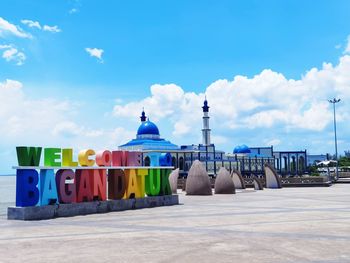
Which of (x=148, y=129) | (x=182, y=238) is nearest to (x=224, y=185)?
(x=182, y=238)

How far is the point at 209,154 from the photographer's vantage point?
301ft

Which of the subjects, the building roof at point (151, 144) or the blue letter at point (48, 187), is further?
the building roof at point (151, 144)

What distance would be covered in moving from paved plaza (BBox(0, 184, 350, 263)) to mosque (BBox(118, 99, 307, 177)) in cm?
5124

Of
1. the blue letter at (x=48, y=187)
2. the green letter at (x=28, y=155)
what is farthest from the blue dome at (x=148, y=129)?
the green letter at (x=28, y=155)

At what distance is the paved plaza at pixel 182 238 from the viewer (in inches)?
371

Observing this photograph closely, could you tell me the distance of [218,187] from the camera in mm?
33219

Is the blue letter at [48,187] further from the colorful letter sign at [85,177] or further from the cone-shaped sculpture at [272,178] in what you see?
the cone-shaped sculpture at [272,178]

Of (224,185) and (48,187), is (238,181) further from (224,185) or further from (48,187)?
(48,187)

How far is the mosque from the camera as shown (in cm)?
8062

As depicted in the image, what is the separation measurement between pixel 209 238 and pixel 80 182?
9104 mm

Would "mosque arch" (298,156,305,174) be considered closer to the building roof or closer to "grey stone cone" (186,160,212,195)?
the building roof

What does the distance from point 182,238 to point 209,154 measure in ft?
263

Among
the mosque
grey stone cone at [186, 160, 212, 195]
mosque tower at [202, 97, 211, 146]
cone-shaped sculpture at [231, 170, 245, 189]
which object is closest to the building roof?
the mosque

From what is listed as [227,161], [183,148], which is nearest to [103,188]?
[183,148]
